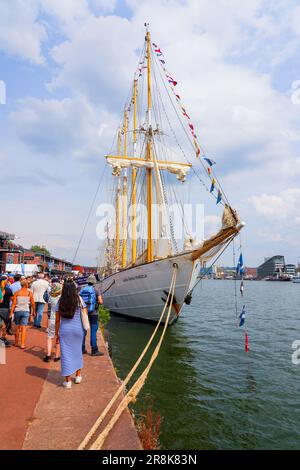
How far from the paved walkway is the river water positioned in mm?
1533

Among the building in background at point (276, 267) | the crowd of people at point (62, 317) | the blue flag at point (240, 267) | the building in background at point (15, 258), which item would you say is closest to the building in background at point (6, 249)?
the building in background at point (15, 258)

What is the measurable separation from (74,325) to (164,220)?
1423 cm

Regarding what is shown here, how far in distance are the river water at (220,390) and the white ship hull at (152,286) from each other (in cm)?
190

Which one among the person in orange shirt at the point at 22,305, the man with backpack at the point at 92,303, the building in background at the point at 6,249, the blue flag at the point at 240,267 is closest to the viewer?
the man with backpack at the point at 92,303

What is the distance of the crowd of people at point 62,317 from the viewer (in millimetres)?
5191

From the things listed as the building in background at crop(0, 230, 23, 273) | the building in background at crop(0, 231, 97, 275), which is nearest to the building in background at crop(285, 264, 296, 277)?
the building in background at crop(0, 231, 97, 275)

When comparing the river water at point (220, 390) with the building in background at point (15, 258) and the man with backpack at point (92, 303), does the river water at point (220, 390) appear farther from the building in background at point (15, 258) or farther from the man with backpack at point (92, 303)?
the building in background at point (15, 258)

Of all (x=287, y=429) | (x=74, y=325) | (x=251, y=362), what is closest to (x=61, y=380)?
(x=74, y=325)

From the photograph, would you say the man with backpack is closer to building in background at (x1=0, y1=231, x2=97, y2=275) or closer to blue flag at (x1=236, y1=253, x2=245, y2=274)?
blue flag at (x1=236, y1=253, x2=245, y2=274)

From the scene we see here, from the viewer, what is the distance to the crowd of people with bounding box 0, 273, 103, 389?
5.19 m

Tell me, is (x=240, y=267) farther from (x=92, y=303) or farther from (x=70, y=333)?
(x=70, y=333)

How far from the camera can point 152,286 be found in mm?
16906

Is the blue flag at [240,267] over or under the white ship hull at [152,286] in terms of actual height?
over
